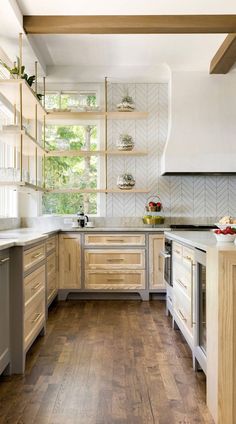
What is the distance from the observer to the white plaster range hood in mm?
5477

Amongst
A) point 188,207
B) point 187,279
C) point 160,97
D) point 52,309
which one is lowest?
point 52,309

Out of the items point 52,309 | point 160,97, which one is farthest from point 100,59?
point 52,309

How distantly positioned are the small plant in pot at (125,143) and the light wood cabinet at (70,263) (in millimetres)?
1256

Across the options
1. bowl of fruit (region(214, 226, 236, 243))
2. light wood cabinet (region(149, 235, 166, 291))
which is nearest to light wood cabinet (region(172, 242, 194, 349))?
bowl of fruit (region(214, 226, 236, 243))

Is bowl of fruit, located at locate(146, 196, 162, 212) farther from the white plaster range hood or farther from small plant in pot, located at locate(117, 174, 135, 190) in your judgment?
the white plaster range hood

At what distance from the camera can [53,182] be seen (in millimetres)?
5938

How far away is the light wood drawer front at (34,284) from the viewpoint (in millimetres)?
2975

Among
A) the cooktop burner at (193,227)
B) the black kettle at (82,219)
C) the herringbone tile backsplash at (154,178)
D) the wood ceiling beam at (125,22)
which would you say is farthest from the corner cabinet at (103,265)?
the wood ceiling beam at (125,22)

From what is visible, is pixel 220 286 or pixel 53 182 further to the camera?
pixel 53 182

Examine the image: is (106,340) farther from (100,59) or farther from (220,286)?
(100,59)

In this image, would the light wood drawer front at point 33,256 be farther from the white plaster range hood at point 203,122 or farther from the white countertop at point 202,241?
the white plaster range hood at point 203,122

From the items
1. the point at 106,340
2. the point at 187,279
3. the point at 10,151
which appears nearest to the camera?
the point at 187,279

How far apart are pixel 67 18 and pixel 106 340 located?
293 centimetres

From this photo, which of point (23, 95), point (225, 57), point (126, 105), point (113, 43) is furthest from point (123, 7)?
point (126, 105)
